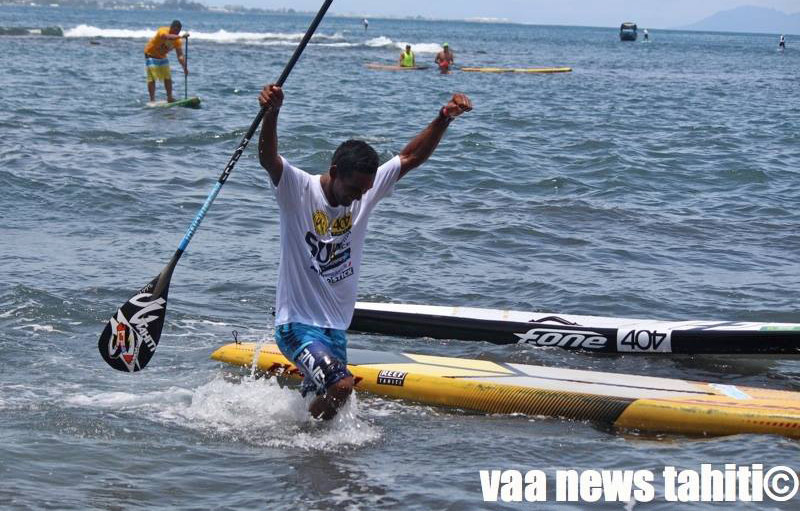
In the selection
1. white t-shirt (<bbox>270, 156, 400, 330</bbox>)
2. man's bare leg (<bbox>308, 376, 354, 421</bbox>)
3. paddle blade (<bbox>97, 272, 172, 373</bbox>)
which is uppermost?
white t-shirt (<bbox>270, 156, 400, 330</bbox>)

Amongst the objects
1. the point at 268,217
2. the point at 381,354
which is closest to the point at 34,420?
the point at 381,354

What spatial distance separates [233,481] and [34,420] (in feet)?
5.20

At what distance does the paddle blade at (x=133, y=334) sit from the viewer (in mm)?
6574

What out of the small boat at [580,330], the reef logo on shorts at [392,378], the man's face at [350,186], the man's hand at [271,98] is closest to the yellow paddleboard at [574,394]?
the reef logo on shorts at [392,378]

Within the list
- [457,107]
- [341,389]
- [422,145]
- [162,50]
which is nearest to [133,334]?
[341,389]

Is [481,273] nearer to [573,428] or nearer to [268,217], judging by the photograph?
[268,217]

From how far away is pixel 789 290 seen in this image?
1027 centimetres

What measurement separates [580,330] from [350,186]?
3497 mm

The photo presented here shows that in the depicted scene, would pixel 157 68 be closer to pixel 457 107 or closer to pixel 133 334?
pixel 133 334

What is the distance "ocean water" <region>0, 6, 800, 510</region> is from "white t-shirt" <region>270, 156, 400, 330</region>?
0.82m

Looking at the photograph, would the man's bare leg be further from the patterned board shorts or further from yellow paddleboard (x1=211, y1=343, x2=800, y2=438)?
the patterned board shorts

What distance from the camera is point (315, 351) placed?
577 centimetres

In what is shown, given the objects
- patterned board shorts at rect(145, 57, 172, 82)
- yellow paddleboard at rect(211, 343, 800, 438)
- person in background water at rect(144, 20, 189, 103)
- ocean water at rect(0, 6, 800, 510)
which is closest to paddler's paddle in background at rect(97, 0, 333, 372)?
ocean water at rect(0, 6, 800, 510)

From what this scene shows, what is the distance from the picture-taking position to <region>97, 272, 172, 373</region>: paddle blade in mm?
6574
